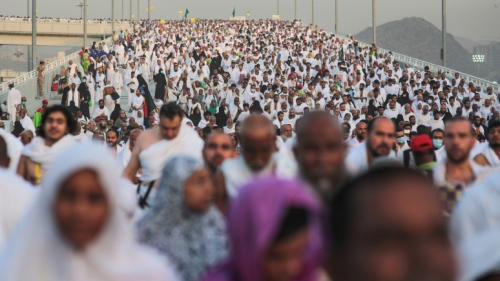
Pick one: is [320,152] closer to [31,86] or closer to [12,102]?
[12,102]

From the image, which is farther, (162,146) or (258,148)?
(162,146)

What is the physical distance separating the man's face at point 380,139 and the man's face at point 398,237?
15.1 ft

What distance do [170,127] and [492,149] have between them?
9.40ft

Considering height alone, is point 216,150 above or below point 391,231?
above

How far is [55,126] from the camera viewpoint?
710 cm

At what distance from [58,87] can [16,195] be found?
95.7 ft

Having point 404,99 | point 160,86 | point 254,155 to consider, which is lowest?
point 254,155

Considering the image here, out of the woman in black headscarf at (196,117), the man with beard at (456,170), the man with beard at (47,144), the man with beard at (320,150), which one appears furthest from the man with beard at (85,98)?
the man with beard at (320,150)

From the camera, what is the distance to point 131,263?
297 cm

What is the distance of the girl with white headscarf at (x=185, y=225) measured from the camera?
4.16m

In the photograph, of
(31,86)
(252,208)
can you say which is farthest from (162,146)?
(31,86)

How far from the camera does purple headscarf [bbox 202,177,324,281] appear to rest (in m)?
2.22

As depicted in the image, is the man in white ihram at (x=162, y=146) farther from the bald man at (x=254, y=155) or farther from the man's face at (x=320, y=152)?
the man's face at (x=320, y=152)

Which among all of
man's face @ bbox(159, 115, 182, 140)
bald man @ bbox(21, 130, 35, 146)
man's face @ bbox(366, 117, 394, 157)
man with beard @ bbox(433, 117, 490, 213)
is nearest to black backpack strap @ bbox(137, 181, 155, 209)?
man's face @ bbox(159, 115, 182, 140)
